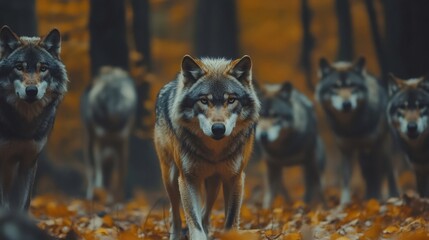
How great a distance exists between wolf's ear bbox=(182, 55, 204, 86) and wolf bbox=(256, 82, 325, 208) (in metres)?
5.44

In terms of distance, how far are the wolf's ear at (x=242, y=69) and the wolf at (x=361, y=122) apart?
573 centimetres

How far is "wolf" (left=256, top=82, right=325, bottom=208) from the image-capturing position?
12848 mm

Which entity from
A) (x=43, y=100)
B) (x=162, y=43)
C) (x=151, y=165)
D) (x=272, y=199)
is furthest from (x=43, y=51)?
(x=162, y=43)

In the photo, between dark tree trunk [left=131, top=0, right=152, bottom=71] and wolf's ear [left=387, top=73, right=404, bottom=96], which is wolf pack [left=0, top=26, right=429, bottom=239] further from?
dark tree trunk [left=131, top=0, right=152, bottom=71]

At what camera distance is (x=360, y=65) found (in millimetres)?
13344

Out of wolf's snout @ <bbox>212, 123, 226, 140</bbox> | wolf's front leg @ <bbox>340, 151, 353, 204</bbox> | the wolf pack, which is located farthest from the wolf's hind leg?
wolf's front leg @ <bbox>340, 151, 353, 204</bbox>

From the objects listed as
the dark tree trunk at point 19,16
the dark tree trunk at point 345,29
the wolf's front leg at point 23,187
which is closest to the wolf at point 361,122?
the dark tree trunk at point 19,16

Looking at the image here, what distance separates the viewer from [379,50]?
17.6 meters

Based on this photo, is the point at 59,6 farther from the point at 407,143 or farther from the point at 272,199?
the point at 407,143

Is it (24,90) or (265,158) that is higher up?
(24,90)

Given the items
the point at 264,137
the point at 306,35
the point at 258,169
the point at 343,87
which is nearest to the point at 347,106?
the point at 343,87

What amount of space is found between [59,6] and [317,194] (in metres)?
8.63

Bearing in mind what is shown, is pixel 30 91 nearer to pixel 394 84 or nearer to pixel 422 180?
pixel 394 84

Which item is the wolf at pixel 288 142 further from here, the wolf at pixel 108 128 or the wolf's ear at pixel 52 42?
the wolf's ear at pixel 52 42
